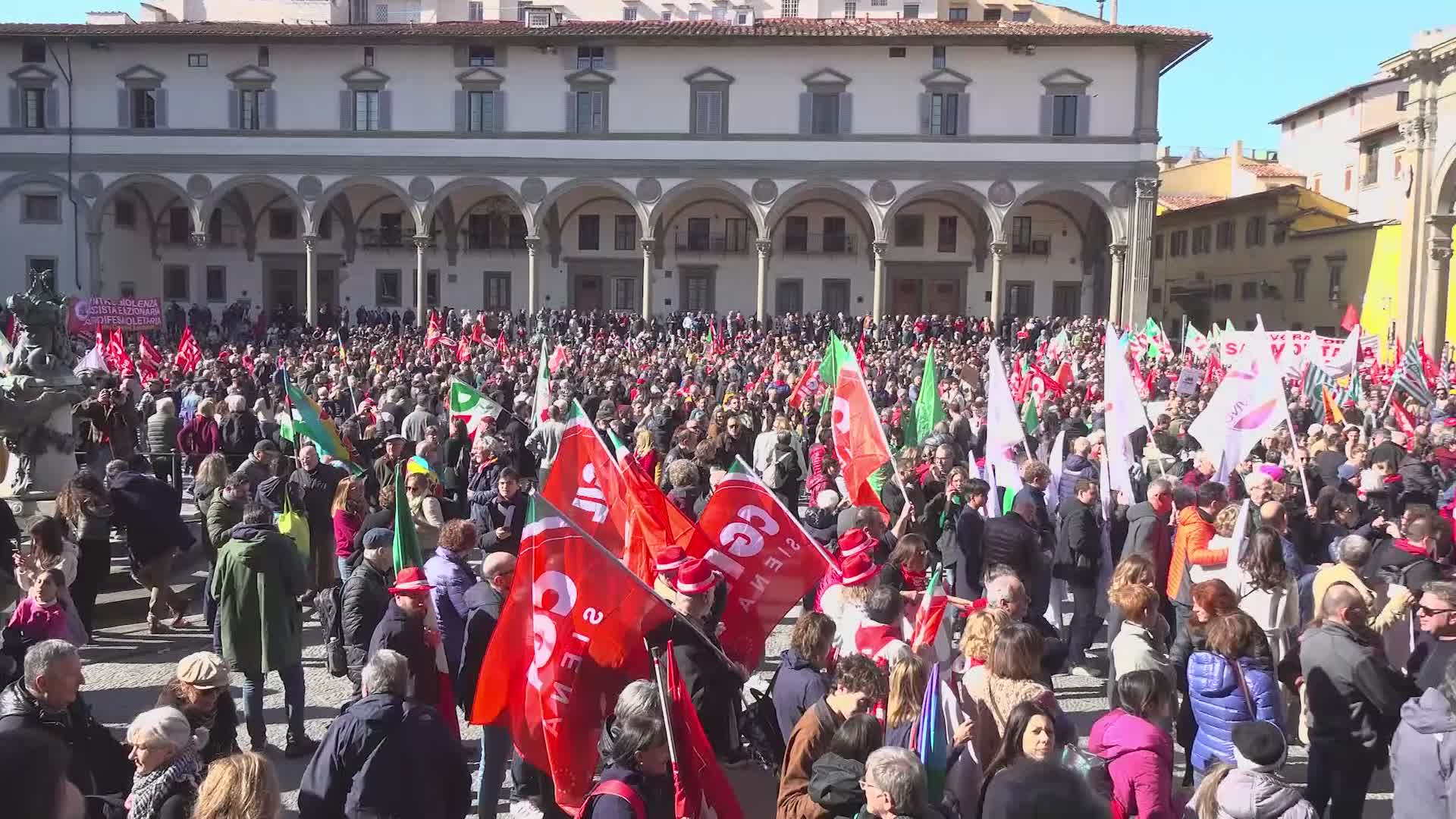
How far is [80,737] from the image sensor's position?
4.31 metres

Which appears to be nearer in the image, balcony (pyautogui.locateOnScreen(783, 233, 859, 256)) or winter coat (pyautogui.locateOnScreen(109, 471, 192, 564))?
winter coat (pyautogui.locateOnScreen(109, 471, 192, 564))

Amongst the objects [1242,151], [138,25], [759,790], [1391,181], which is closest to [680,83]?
[138,25]

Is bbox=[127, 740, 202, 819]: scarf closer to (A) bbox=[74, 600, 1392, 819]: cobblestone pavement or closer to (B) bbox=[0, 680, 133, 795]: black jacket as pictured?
(B) bbox=[0, 680, 133, 795]: black jacket

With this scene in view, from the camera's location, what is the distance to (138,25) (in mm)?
36969

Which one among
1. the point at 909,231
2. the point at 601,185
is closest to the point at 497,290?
the point at 601,185

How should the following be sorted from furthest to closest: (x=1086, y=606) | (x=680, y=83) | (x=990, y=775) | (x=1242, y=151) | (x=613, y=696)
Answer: (x=1242, y=151) → (x=680, y=83) → (x=1086, y=606) → (x=613, y=696) → (x=990, y=775)

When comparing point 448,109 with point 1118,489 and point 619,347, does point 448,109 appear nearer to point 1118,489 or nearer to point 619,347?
point 619,347

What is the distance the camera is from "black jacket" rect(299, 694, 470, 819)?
4.20 meters

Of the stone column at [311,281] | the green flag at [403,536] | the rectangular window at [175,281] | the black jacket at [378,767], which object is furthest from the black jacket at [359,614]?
the rectangular window at [175,281]

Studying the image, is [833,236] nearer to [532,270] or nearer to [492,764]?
[532,270]

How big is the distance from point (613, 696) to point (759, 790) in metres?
0.74

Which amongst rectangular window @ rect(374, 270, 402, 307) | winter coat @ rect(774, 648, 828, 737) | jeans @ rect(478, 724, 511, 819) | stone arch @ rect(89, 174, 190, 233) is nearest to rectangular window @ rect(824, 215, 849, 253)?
rectangular window @ rect(374, 270, 402, 307)

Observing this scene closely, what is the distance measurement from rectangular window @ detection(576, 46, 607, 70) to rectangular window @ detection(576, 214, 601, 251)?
5.42m

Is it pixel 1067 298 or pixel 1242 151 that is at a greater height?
pixel 1242 151
